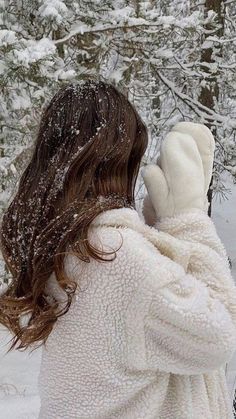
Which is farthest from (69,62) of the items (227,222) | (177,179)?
(227,222)

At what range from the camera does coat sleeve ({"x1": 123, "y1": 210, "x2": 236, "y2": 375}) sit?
53.0 inches

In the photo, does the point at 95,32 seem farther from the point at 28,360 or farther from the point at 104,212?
the point at 104,212

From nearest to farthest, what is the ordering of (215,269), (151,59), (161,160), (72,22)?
(215,269)
(161,160)
(72,22)
(151,59)

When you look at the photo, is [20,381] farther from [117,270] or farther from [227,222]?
[227,222]

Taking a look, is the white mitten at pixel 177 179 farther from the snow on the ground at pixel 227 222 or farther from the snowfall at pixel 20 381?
the snow on the ground at pixel 227 222

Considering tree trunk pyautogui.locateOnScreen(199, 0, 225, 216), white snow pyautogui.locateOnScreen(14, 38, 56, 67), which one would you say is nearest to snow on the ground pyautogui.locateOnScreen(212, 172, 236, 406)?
A: tree trunk pyautogui.locateOnScreen(199, 0, 225, 216)

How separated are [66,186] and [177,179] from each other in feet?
0.95

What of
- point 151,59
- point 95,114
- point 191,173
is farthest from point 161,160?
point 151,59

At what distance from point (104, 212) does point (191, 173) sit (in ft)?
0.84

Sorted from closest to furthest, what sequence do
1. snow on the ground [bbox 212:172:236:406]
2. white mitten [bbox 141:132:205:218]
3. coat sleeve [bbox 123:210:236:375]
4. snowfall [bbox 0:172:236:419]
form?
1. coat sleeve [bbox 123:210:236:375]
2. white mitten [bbox 141:132:205:218]
3. snowfall [bbox 0:172:236:419]
4. snow on the ground [bbox 212:172:236:406]

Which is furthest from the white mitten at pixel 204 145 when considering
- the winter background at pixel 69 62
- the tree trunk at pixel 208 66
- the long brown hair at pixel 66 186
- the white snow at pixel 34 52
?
the tree trunk at pixel 208 66

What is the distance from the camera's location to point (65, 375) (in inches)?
60.4

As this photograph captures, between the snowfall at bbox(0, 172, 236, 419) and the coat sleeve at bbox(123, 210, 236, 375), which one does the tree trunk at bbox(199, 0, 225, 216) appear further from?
the coat sleeve at bbox(123, 210, 236, 375)

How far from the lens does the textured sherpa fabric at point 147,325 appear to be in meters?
1.36
